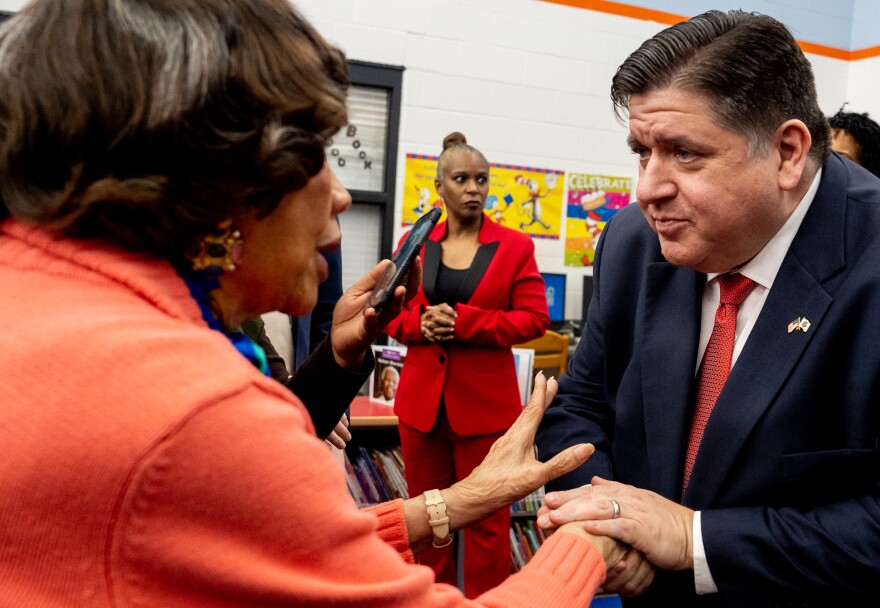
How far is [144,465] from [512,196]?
4.12 meters

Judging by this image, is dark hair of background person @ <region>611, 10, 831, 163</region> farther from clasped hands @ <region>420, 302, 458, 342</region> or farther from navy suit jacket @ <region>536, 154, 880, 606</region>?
clasped hands @ <region>420, 302, 458, 342</region>

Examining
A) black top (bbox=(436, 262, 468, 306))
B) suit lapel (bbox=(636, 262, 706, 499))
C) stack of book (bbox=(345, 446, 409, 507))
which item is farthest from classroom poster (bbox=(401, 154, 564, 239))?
suit lapel (bbox=(636, 262, 706, 499))

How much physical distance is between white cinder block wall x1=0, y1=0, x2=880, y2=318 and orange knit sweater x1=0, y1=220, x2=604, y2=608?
147 inches

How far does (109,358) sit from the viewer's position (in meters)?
0.65

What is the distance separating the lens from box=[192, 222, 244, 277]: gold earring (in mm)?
821

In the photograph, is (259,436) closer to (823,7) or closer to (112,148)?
(112,148)

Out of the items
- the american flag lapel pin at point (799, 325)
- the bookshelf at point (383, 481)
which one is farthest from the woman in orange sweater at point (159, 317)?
the bookshelf at point (383, 481)

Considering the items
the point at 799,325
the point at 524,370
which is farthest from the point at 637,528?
the point at 524,370

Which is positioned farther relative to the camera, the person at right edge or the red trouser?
the red trouser

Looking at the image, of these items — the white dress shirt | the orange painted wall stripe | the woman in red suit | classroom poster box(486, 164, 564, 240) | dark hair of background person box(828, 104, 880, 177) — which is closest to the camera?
the white dress shirt

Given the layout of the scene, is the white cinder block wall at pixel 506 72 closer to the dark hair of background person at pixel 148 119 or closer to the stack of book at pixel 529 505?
the stack of book at pixel 529 505

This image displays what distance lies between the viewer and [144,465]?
0.64 metres

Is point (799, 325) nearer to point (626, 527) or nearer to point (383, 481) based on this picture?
point (626, 527)

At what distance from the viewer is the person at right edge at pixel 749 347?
1195 millimetres
